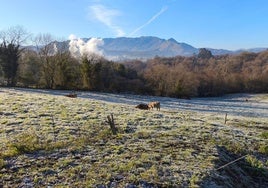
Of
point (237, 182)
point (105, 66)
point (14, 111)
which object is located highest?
point (105, 66)

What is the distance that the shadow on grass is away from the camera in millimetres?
12049

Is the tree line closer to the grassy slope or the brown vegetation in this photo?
the brown vegetation

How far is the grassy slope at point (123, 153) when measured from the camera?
1150 cm

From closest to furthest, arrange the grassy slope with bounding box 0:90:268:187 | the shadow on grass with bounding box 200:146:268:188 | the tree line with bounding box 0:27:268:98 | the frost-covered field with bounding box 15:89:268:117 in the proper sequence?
1. the grassy slope with bounding box 0:90:268:187
2. the shadow on grass with bounding box 200:146:268:188
3. the frost-covered field with bounding box 15:89:268:117
4. the tree line with bounding box 0:27:268:98

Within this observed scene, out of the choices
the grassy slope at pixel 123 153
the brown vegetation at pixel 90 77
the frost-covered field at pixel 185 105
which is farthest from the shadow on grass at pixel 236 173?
the brown vegetation at pixel 90 77

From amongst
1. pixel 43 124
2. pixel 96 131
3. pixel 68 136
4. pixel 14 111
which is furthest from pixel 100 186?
pixel 14 111

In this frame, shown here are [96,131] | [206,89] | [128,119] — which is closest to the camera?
[96,131]

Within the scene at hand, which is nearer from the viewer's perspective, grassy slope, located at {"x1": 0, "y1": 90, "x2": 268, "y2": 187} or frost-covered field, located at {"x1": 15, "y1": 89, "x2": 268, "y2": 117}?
grassy slope, located at {"x1": 0, "y1": 90, "x2": 268, "y2": 187}

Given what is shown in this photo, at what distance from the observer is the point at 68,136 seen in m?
17.2

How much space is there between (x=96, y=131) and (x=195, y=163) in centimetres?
711

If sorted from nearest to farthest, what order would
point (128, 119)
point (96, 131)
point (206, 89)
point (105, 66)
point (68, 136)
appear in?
1. point (68, 136)
2. point (96, 131)
3. point (128, 119)
4. point (105, 66)
5. point (206, 89)

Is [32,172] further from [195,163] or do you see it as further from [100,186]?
[195,163]

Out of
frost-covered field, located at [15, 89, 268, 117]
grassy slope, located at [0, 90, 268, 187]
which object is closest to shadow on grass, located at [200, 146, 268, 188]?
grassy slope, located at [0, 90, 268, 187]

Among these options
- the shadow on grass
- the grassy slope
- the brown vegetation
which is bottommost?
the shadow on grass
